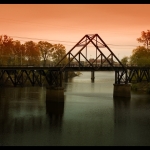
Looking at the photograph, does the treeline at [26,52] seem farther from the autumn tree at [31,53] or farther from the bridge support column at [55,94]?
the bridge support column at [55,94]

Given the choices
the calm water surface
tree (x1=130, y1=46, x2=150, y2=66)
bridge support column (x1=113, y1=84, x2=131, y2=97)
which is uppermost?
tree (x1=130, y1=46, x2=150, y2=66)

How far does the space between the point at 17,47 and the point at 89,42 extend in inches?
1745

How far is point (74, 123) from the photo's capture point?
46156 millimetres

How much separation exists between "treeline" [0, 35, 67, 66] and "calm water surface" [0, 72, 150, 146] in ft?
124

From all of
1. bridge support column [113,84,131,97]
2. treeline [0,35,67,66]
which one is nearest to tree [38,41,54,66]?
treeline [0,35,67,66]

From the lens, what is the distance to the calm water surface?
120ft

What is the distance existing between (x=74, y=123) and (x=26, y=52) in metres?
75.2

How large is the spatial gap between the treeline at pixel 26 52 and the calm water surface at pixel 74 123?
124 feet

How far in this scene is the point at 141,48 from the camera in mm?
111188

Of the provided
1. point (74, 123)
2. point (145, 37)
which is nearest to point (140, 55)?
point (145, 37)

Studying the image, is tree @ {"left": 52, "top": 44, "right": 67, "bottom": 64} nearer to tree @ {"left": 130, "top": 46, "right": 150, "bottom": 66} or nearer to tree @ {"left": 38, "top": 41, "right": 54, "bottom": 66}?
tree @ {"left": 38, "top": 41, "right": 54, "bottom": 66}

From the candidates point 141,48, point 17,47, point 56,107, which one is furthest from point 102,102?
point 17,47

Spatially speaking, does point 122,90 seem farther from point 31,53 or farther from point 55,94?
point 31,53
